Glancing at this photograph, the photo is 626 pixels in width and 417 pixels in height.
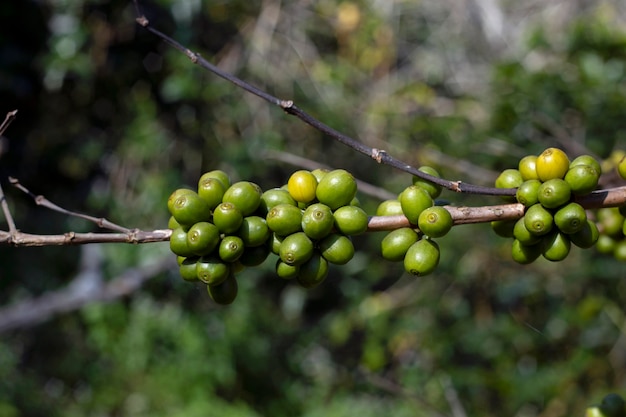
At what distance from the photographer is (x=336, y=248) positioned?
126 centimetres

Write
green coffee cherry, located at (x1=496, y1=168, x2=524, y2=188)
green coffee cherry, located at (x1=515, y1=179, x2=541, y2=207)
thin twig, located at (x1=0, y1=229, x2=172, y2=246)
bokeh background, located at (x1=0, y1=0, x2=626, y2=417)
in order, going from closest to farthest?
thin twig, located at (x1=0, y1=229, x2=172, y2=246)
green coffee cherry, located at (x1=515, y1=179, x2=541, y2=207)
green coffee cherry, located at (x1=496, y1=168, x2=524, y2=188)
bokeh background, located at (x1=0, y1=0, x2=626, y2=417)

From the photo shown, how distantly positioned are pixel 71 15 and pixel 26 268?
6.20 ft

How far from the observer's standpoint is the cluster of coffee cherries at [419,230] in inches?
47.7

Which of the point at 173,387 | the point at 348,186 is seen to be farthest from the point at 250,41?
the point at 348,186

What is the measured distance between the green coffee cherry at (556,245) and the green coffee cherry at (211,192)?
0.67 metres

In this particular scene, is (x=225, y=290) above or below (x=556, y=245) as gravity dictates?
above

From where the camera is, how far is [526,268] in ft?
15.3

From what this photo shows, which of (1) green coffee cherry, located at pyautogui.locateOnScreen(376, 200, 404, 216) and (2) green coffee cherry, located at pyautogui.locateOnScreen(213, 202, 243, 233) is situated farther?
(1) green coffee cherry, located at pyautogui.locateOnScreen(376, 200, 404, 216)

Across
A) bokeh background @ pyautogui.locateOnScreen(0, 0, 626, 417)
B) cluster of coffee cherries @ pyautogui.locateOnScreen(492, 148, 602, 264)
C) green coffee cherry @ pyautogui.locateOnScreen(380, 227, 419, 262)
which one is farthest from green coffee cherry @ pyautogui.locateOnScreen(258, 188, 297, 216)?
bokeh background @ pyautogui.locateOnScreen(0, 0, 626, 417)

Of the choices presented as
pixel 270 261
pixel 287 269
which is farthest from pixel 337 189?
pixel 270 261

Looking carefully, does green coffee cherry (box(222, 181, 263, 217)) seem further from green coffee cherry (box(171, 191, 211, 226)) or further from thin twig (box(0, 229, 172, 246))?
thin twig (box(0, 229, 172, 246))

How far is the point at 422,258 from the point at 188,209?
460 millimetres

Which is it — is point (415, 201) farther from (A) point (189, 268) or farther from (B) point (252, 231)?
(A) point (189, 268)

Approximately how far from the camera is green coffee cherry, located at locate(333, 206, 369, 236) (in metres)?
1.24
